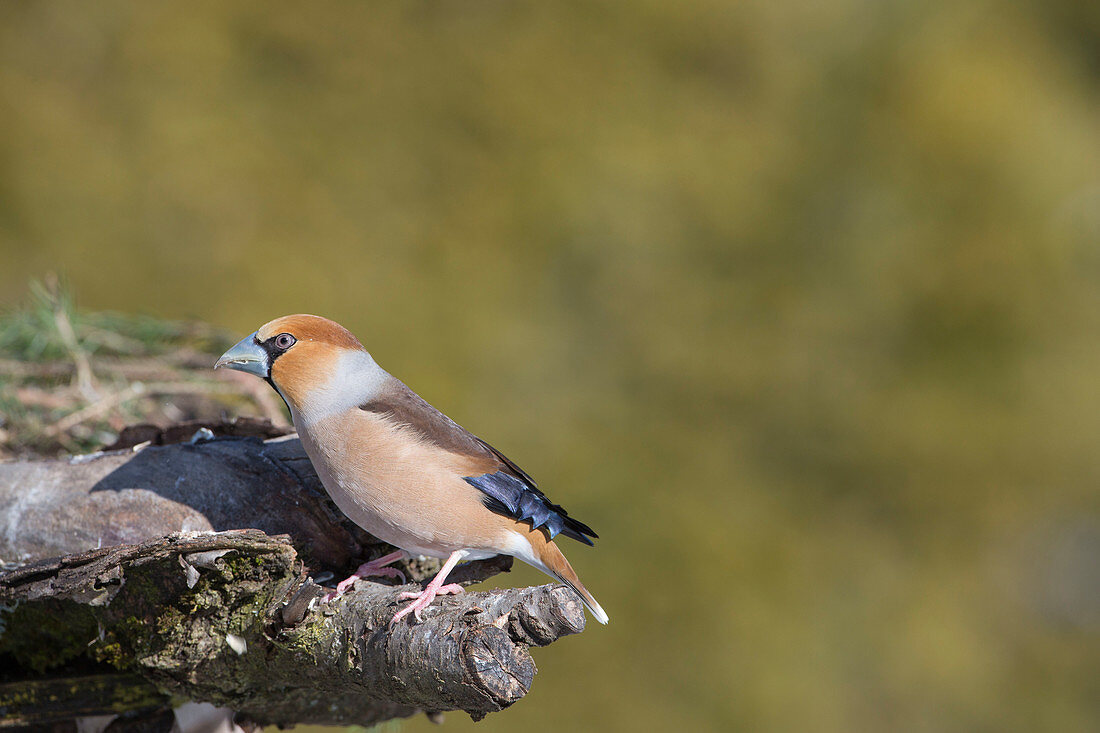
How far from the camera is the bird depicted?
606 mm

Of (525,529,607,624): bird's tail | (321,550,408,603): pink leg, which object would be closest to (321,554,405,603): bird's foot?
(321,550,408,603): pink leg

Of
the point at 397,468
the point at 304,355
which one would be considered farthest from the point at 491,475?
the point at 304,355

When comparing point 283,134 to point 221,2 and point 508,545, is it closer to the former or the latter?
point 221,2

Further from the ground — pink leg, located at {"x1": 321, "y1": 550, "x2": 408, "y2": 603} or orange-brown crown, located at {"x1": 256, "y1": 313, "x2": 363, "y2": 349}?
orange-brown crown, located at {"x1": 256, "y1": 313, "x2": 363, "y2": 349}

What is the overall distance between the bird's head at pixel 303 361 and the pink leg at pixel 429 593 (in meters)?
0.14

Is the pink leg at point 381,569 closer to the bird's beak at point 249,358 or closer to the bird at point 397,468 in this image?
the bird at point 397,468

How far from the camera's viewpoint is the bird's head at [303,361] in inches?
25.9

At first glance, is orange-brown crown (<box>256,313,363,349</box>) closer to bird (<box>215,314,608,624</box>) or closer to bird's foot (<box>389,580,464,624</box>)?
bird (<box>215,314,608,624</box>)

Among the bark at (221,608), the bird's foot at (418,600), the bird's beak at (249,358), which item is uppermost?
the bird's foot at (418,600)

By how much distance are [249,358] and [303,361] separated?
4 centimetres

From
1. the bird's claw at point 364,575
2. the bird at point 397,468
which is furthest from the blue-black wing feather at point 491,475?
the bird's claw at point 364,575

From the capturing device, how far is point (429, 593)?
0.52 meters

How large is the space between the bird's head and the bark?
0.26 feet

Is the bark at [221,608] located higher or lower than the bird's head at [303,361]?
lower
